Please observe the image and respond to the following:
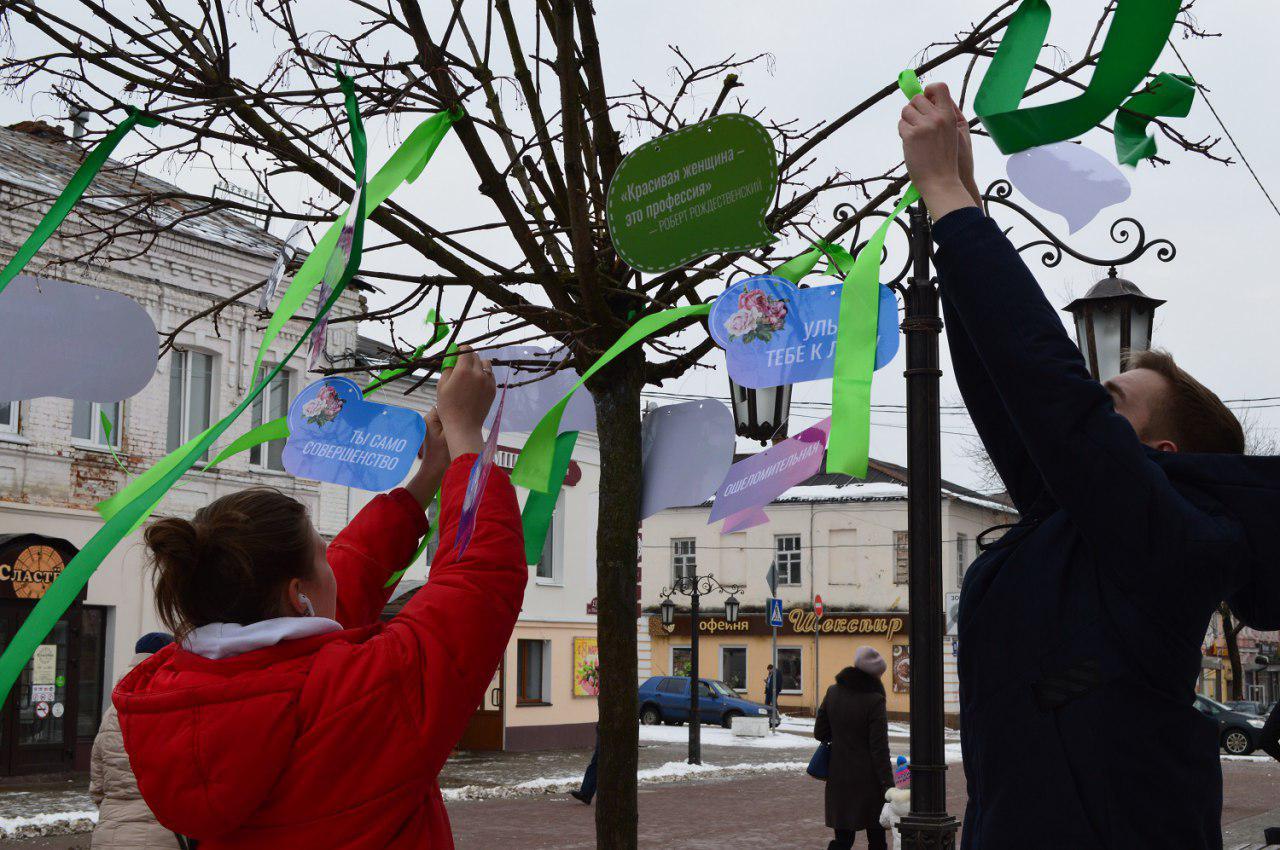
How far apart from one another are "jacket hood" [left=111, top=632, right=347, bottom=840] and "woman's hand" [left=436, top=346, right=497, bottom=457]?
0.52m

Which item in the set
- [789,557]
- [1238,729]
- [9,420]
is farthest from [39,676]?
[789,557]

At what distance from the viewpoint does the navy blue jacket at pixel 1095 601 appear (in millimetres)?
1558

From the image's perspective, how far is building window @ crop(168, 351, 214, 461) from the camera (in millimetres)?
16719

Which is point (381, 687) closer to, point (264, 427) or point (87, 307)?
point (87, 307)

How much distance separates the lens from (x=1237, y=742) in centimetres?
2733

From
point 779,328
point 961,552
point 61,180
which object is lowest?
point 961,552

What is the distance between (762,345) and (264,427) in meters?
1.36

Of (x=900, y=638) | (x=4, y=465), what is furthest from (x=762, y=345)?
(x=900, y=638)

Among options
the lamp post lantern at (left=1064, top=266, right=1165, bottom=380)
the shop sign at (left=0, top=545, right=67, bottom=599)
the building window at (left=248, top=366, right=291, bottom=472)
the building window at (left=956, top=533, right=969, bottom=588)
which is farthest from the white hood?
the building window at (left=956, top=533, right=969, bottom=588)

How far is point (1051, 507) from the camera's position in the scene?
5.98ft

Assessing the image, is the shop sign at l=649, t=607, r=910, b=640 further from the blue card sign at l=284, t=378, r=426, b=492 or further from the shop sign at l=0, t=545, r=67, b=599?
the blue card sign at l=284, t=378, r=426, b=492

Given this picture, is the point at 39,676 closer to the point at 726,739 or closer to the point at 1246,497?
the point at 1246,497

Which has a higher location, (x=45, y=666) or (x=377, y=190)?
(x=377, y=190)

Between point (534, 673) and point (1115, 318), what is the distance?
17789 mm
